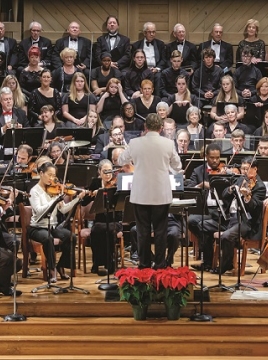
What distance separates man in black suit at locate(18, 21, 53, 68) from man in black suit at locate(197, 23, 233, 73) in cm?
192

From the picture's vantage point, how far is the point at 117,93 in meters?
11.1

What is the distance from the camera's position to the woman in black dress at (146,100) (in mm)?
11055

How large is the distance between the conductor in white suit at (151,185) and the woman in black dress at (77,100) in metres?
3.74

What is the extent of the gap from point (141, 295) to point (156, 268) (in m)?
0.34

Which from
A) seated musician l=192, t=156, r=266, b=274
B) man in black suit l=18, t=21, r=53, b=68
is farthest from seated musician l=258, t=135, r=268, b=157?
man in black suit l=18, t=21, r=53, b=68

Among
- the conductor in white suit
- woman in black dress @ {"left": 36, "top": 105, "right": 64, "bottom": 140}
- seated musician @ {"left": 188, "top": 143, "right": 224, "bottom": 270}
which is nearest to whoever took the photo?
the conductor in white suit

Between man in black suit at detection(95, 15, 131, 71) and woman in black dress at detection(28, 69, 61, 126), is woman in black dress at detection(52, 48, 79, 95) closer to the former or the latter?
woman in black dress at detection(28, 69, 61, 126)

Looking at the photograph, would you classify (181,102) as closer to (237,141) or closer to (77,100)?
(77,100)

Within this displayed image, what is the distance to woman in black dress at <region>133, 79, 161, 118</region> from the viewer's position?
11055mm

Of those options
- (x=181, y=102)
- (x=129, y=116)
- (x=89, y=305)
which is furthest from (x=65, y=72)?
(x=89, y=305)

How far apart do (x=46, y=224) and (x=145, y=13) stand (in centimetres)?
582

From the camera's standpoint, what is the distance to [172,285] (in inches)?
275

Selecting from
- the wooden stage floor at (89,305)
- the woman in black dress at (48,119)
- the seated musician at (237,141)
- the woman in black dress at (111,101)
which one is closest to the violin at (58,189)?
the wooden stage floor at (89,305)

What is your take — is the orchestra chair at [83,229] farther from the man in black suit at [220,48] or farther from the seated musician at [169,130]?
the man in black suit at [220,48]
